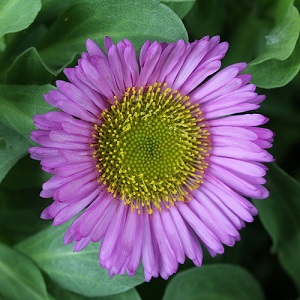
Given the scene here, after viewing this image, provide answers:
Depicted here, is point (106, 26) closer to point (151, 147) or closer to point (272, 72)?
point (151, 147)

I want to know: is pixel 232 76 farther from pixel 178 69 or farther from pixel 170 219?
pixel 170 219

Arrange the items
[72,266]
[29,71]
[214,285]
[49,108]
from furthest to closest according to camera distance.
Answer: [214,285] < [72,266] < [29,71] < [49,108]

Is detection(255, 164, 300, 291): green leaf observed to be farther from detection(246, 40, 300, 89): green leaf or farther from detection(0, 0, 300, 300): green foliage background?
detection(246, 40, 300, 89): green leaf

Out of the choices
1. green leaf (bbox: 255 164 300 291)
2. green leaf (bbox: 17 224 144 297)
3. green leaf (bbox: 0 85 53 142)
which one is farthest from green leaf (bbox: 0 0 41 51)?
green leaf (bbox: 255 164 300 291)

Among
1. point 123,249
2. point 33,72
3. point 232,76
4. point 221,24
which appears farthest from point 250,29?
point 123,249

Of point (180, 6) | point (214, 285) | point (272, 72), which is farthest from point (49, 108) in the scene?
point (214, 285)

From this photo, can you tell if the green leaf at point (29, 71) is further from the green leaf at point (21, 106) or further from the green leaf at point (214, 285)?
the green leaf at point (214, 285)
